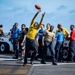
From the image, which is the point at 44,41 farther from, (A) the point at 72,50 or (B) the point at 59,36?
(A) the point at 72,50

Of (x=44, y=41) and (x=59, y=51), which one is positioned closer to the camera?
(x=44, y=41)

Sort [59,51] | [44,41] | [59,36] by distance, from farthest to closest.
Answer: [59,51] < [59,36] < [44,41]

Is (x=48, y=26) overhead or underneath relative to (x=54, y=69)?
overhead

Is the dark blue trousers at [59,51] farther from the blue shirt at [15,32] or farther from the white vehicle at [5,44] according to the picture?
the white vehicle at [5,44]

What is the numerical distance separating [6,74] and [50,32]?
3434 mm

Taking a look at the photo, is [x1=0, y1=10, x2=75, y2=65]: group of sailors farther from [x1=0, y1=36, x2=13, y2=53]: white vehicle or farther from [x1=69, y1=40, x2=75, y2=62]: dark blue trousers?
[x1=0, y1=36, x2=13, y2=53]: white vehicle

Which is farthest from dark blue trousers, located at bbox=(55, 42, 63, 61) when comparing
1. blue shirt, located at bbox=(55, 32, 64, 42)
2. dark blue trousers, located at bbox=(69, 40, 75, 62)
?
dark blue trousers, located at bbox=(69, 40, 75, 62)

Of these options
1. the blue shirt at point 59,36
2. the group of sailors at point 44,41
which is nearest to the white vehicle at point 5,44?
the group of sailors at point 44,41

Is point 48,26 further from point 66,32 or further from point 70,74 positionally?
point 70,74

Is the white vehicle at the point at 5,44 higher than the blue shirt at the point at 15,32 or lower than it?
lower

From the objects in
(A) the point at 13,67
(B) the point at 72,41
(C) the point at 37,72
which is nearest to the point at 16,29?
(B) the point at 72,41

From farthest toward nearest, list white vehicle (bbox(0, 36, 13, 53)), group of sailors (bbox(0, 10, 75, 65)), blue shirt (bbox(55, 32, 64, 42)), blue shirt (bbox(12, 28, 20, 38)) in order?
white vehicle (bbox(0, 36, 13, 53)), blue shirt (bbox(12, 28, 20, 38)), blue shirt (bbox(55, 32, 64, 42)), group of sailors (bbox(0, 10, 75, 65))

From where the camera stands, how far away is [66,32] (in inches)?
563

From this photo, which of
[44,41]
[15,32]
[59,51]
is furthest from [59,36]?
[15,32]
